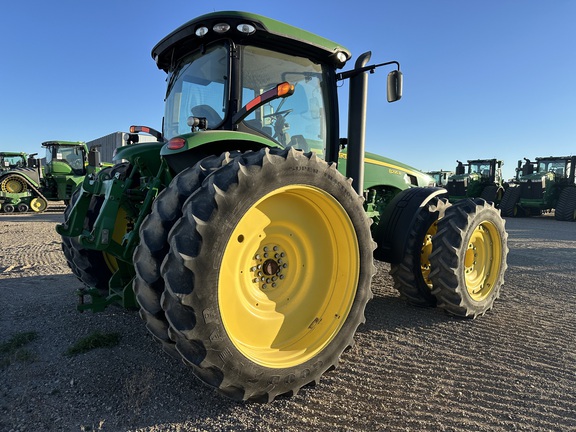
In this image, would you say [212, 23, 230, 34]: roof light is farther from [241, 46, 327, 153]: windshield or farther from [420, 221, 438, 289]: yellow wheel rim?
[420, 221, 438, 289]: yellow wheel rim

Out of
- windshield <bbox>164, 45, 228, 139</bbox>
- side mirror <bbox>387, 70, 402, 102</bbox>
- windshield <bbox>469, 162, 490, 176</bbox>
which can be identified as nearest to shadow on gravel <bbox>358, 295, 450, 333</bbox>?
side mirror <bbox>387, 70, 402, 102</bbox>

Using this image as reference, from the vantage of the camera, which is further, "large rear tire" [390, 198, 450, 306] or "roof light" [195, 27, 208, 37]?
"large rear tire" [390, 198, 450, 306]

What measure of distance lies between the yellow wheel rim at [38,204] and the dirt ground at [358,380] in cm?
1383

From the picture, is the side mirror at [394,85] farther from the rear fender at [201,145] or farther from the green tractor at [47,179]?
the green tractor at [47,179]

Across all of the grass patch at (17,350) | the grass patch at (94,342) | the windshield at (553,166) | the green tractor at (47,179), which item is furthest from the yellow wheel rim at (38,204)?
the windshield at (553,166)

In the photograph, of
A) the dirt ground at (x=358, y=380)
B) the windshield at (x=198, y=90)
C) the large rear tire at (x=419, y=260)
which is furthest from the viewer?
the large rear tire at (x=419, y=260)

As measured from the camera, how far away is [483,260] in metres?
4.00

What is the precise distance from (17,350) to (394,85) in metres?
3.66

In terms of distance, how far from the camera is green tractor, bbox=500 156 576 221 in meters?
15.9

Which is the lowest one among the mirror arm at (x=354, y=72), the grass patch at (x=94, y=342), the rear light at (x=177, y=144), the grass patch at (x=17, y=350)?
the grass patch at (x=17, y=350)

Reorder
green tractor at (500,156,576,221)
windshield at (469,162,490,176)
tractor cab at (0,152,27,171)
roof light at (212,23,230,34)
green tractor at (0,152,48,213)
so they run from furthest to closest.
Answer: windshield at (469,162,490,176) < tractor cab at (0,152,27,171) < green tractor at (500,156,576,221) < green tractor at (0,152,48,213) < roof light at (212,23,230,34)

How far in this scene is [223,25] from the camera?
102 inches

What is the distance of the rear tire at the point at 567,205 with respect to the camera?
15641 mm

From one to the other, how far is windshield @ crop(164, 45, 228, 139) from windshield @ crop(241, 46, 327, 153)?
0.17 metres
